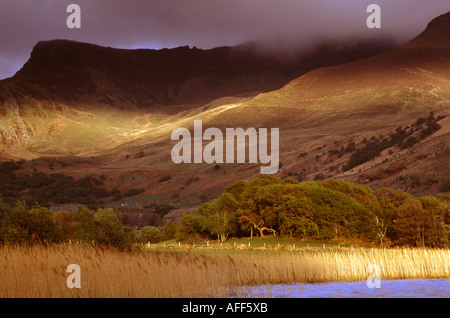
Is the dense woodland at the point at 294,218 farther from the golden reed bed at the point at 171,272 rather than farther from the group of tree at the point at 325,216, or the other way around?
the golden reed bed at the point at 171,272

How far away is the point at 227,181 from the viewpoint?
142 meters

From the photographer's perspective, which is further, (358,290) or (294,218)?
(294,218)

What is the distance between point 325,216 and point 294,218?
3.53 meters

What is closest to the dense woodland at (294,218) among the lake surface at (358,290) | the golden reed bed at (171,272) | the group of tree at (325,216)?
the group of tree at (325,216)

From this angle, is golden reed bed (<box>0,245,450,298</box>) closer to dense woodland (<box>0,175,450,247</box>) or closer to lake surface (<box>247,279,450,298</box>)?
lake surface (<box>247,279,450,298</box>)

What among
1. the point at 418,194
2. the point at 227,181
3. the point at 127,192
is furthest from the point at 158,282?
the point at 127,192

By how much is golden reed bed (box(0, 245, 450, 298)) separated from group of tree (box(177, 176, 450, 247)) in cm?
2184

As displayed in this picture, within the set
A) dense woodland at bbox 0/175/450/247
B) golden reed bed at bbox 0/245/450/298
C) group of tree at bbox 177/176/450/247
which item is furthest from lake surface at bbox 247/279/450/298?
group of tree at bbox 177/176/450/247

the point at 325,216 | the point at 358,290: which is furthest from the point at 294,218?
the point at 358,290

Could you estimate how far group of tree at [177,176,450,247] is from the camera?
4847 centimetres

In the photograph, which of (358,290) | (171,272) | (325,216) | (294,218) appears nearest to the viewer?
(171,272)

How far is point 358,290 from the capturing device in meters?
22.6

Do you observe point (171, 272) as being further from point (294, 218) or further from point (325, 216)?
point (325, 216)
